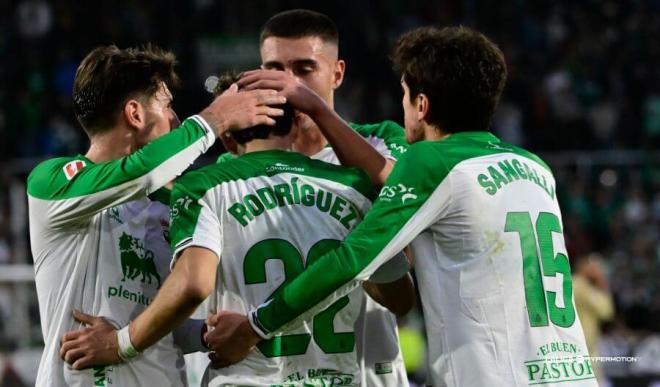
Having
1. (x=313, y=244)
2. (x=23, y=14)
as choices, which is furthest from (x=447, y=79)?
(x=23, y=14)

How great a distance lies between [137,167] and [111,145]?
420mm

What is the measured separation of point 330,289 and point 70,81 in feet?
46.5

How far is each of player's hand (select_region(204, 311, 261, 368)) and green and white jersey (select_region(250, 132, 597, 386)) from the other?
0.08 meters

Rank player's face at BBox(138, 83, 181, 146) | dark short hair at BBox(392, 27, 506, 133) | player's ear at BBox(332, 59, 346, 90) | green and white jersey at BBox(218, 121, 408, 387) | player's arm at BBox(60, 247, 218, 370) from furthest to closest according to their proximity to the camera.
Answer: player's ear at BBox(332, 59, 346, 90) < green and white jersey at BBox(218, 121, 408, 387) < player's face at BBox(138, 83, 181, 146) < dark short hair at BBox(392, 27, 506, 133) < player's arm at BBox(60, 247, 218, 370)

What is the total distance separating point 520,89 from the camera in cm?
1728

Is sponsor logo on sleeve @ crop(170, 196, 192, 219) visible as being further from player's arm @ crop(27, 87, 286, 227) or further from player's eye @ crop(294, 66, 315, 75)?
player's eye @ crop(294, 66, 315, 75)

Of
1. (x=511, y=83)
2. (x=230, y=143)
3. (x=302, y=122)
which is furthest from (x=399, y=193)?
(x=511, y=83)

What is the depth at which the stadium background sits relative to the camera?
1405 cm

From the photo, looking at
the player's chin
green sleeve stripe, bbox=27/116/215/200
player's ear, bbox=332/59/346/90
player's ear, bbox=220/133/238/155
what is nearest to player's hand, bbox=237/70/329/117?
the player's chin

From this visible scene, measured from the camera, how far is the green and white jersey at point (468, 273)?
13.1 ft

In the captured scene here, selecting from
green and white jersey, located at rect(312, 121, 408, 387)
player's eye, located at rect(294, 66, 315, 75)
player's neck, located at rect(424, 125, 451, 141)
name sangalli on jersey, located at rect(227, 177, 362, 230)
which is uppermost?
player's eye, located at rect(294, 66, 315, 75)

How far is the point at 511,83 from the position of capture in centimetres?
1731

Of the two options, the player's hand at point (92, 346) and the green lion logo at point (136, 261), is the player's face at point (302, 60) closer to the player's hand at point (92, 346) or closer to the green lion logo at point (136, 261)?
the green lion logo at point (136, 261)

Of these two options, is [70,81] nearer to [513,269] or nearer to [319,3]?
[319,3]
